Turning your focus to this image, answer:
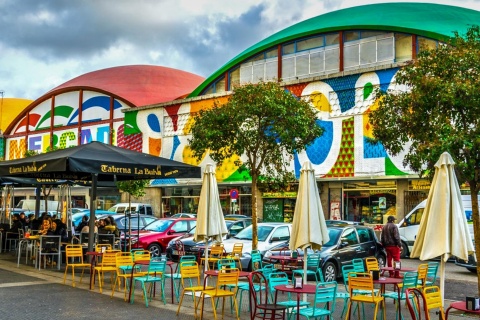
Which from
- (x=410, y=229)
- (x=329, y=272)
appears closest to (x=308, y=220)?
(x=329, y=272)

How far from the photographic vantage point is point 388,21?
119 feet

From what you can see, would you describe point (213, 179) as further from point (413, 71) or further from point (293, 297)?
point (413, 71)

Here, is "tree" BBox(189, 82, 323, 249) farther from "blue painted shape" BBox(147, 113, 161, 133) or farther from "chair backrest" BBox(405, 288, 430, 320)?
"blue painted shape" BBox(147, 113, 161, 133)

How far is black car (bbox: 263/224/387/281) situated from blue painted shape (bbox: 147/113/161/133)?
28.8 m

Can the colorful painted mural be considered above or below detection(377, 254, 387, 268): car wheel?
above

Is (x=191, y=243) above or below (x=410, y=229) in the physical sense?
below

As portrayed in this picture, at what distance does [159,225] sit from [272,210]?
54.6ft

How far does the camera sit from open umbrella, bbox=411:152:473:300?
868cm

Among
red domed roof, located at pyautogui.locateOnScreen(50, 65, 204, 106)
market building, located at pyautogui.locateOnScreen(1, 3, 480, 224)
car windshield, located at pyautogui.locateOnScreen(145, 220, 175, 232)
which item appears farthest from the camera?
red domed roof, located at pyautogui.locateOnScreen(50, 65, 204, 106)

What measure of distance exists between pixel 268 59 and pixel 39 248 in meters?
28.0

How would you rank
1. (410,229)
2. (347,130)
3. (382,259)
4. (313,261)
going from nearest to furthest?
1. (313,261)
2. (382,259)
3. (410,229)
4. (347,130)

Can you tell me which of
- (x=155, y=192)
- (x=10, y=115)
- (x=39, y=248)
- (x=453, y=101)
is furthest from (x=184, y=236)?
(x=10, y=115)

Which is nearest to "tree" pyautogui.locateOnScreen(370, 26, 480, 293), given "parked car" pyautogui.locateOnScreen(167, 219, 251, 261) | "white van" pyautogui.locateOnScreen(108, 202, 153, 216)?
"parked car" pyautogui.locateOnScreen(167, 219, 251, 261)

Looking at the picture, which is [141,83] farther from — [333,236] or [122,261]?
[122,261]
